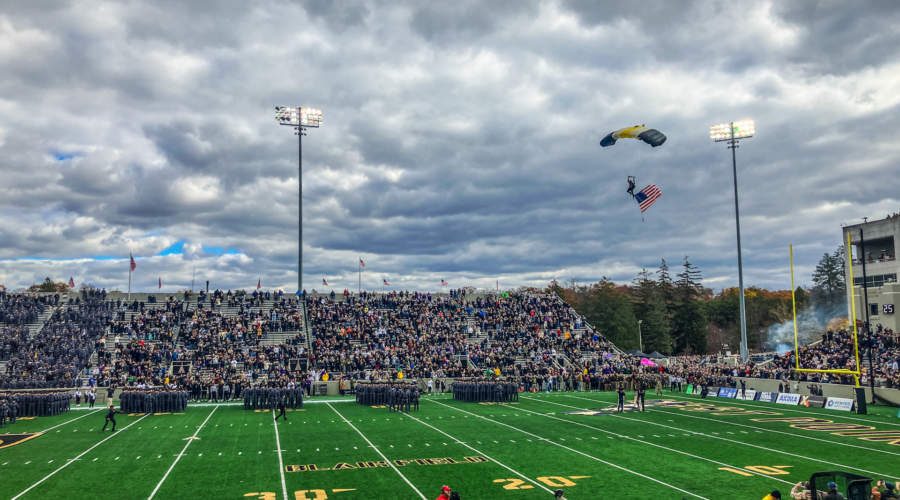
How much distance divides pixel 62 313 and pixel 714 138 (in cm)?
4742

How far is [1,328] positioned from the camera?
40.0m

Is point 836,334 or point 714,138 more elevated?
point 714,138

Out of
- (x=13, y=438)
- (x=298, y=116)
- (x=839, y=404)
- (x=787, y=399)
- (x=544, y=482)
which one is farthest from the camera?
(x=298, y=116)

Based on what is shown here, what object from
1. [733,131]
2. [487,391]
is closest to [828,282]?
[733,131]

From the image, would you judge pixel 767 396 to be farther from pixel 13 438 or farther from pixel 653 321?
pixel 653 321

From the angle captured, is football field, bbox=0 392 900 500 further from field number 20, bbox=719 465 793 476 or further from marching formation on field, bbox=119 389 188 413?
marching formation on field, bbox=119 389 188 413

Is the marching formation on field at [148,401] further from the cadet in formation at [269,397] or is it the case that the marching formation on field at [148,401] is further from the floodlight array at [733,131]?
the floodlight array at [733,131]

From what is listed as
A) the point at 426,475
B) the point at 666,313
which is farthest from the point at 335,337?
the point at 666,313

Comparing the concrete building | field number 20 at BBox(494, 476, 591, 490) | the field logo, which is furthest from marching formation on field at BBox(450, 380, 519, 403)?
the concrete building

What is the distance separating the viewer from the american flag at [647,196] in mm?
28031

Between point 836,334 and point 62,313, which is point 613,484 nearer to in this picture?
point 836,334

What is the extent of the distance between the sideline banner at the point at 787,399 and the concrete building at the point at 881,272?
516 inches

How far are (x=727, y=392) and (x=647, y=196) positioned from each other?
1257cm

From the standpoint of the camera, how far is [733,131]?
145 ft
